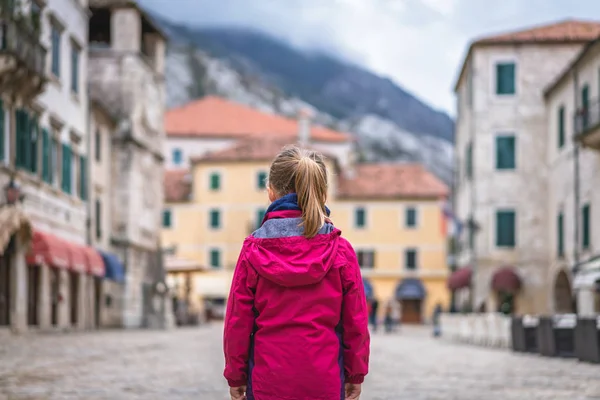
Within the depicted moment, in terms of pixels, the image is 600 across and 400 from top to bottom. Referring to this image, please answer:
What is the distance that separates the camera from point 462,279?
161 feet

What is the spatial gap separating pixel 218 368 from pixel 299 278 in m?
13.0

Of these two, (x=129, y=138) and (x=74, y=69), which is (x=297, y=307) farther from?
(x=129, y=138)

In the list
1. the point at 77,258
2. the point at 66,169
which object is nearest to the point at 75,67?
the point at 66,169

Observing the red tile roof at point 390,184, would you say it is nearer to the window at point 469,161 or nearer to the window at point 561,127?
the window at point 469,161

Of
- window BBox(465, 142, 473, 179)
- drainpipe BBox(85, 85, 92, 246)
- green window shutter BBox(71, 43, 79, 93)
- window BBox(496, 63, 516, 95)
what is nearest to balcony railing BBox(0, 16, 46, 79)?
green window shutter BBox(71, 43, 79, 93)

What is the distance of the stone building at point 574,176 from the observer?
3609 cm

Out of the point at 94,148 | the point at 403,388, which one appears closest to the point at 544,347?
the point at 403,388

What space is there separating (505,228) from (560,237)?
4530mm

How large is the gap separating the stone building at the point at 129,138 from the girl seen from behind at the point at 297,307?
41082 mm

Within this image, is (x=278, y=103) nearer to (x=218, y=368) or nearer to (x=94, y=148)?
(x=94, y=148)

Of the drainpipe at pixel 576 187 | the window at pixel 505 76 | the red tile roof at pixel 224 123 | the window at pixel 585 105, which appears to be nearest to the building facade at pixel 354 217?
the red tile roof at pixel 224 123

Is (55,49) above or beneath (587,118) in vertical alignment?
above

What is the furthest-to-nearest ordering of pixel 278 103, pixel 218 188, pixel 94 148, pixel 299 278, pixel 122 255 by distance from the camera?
pixel 278 103
pixel 218 188
pixel 122 255
pixel 94 148
pixel 299 278

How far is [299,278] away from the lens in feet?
13.9
